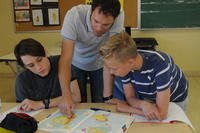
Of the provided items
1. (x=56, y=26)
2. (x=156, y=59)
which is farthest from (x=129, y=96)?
(x=56, y=26)

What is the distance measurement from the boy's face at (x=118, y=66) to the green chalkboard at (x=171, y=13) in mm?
3121

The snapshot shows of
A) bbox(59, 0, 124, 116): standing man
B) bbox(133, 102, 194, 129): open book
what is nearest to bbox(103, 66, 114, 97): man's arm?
bbox(59, 0, 124, 116): standing man

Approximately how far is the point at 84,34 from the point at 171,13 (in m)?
2.73

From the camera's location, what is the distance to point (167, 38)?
14.7ft

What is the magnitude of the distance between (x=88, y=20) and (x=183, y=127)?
3.07 feet

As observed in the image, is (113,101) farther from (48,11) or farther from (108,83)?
(48,11)

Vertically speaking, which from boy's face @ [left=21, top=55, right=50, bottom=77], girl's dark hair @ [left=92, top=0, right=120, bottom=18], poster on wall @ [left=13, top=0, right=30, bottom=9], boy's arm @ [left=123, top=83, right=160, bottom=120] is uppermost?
poster on wall @ [left=13, top=0, right=30, bottom=9]

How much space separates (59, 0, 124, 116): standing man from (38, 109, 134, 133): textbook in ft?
0.23

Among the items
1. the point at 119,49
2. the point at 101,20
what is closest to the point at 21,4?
the point at 101,20

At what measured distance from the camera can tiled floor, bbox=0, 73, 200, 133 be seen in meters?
3.11

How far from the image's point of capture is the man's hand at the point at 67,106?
153 cm

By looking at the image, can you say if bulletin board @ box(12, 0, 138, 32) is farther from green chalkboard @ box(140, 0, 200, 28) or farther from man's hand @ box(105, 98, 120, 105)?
man's hand @ box(105, 98, 120, 105)

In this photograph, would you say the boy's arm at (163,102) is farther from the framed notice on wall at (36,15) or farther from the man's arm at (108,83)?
the framed notice on wall at (36,15)

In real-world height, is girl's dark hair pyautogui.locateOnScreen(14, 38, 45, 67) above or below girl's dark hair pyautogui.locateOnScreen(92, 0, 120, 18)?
below
